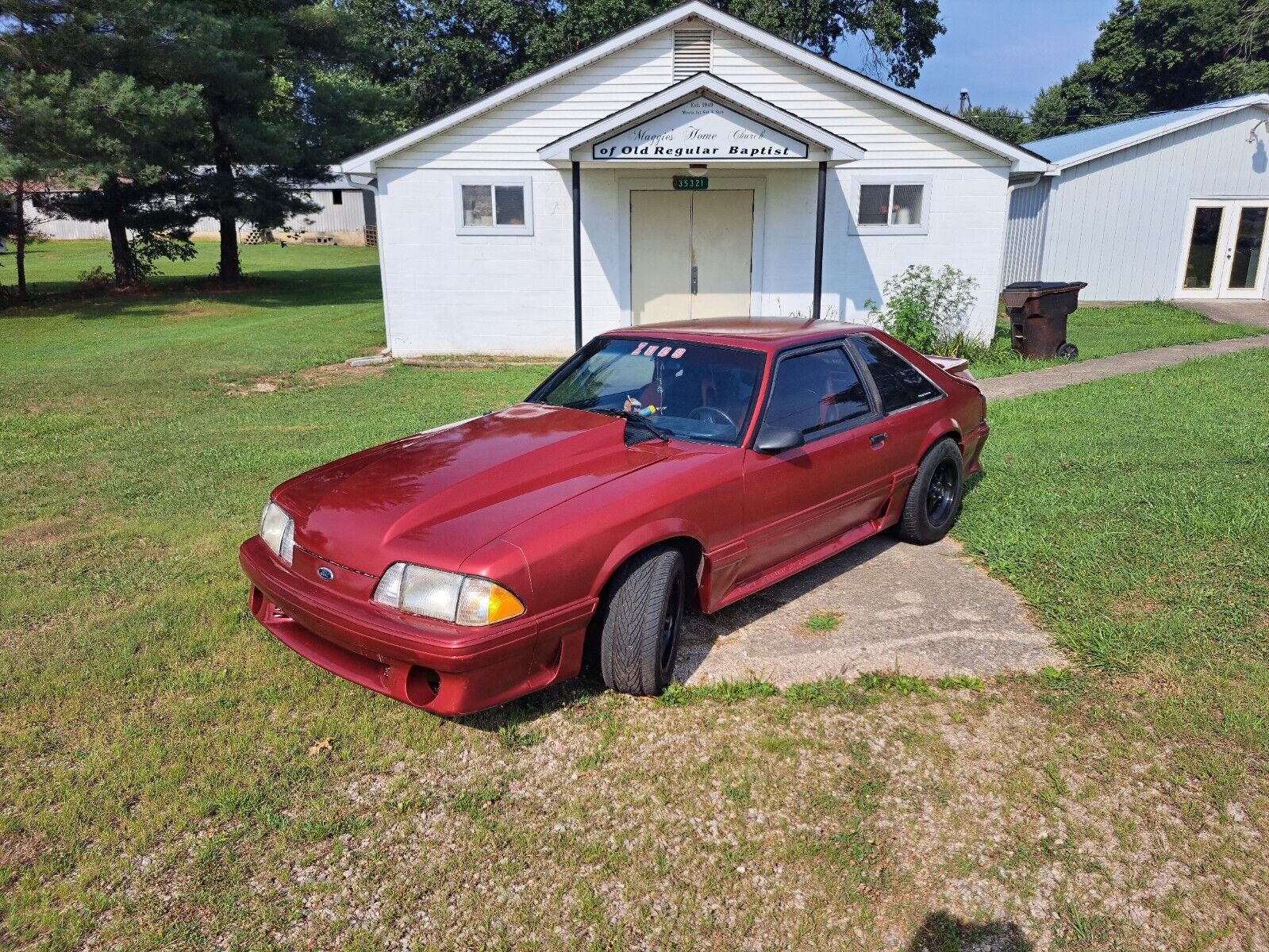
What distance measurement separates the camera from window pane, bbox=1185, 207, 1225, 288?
1984cm

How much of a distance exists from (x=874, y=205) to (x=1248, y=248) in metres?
11.8

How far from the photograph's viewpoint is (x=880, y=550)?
5625 millimetres

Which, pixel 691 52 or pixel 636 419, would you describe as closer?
pixel 636 419

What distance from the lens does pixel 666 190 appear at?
13672 millimetres

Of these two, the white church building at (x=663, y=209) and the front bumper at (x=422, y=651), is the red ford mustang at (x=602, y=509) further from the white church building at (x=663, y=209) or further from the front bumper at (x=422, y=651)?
the white church building at (x=663, y=209)

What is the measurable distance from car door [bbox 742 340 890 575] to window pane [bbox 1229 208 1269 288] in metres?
19.6

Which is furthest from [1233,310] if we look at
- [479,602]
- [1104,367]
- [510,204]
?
[479,602]

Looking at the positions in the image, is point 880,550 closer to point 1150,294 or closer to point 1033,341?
point 1033,341

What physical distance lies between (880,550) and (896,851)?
2.86 meters

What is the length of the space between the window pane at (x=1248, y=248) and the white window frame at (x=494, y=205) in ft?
53.0

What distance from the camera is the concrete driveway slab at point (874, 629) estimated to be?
4.12m

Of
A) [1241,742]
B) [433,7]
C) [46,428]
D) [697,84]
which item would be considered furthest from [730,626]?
[433,7]

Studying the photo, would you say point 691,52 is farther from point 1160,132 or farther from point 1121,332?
point 1160,132

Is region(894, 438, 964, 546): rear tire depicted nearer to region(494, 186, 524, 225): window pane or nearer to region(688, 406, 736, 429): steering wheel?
region(688, 406, 736, 429): steering wheel
